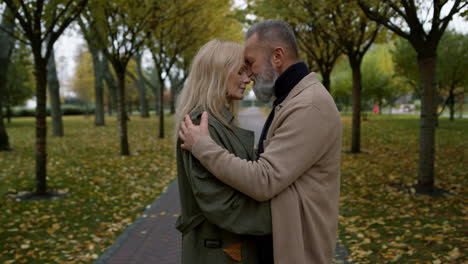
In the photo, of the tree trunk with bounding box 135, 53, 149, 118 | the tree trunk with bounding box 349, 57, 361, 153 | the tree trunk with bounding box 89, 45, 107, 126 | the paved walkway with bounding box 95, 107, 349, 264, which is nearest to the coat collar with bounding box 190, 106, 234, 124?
the paved walkway with bounding box 95, 107, 349, 264

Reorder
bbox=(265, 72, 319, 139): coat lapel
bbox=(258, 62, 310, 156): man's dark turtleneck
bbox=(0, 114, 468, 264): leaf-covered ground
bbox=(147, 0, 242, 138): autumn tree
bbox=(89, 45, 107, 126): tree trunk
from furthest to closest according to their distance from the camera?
bbox=(89, 45, 107, 126): tree trunk < bbox=(147, 0, 242, 138): autumn tree < bbox=(0, 114, 468, 264): leaf-covered ground < bbox=(258, 62, 310, 156): man's dark turtleneck < bbox=(265, 72, 319, 139): coat lapel

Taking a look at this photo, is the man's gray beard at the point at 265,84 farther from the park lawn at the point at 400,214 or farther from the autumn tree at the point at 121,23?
the autumn tree at the point at 121,23

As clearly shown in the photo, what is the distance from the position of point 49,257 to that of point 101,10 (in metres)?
7.74

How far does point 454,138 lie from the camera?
626 inches

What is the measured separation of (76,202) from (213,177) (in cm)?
614

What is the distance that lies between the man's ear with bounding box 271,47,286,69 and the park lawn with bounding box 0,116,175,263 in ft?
12.5

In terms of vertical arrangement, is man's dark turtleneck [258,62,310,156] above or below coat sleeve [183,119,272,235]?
above

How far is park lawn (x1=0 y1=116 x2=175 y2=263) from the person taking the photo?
4.98m

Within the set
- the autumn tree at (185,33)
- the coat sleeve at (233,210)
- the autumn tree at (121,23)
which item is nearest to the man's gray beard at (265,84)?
the coat sleeve at (233,210)

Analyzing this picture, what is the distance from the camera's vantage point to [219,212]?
175 centimetres

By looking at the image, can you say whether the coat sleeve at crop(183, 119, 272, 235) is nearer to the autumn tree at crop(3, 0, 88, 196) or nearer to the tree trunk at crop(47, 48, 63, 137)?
the autumn tree at crop(3, 0, 88, 196)

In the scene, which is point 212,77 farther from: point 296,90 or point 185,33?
point 185,33

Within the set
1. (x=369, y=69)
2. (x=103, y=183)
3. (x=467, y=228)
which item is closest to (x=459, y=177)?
(x=467, y=228)

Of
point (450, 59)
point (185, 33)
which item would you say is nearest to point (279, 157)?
point (185, 33)
